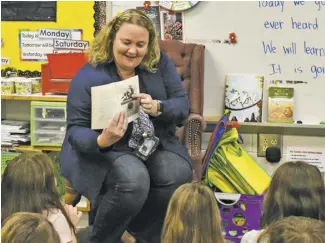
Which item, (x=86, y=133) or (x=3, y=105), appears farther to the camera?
(x=3, y=105)

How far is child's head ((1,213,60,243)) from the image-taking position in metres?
1.42

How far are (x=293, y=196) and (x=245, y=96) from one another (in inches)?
50.2

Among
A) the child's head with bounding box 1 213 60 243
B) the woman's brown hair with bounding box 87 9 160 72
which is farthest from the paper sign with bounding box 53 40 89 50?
the child's head with bounding box 1 213 60 243

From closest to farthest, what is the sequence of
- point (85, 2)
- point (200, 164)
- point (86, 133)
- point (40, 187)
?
point (40, 187) < point (86, 133) < point (200, 164) < point (85, 2)

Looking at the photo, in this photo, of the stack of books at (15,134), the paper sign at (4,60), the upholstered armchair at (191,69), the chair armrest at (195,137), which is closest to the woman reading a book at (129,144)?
the chair armrest at (195,137)

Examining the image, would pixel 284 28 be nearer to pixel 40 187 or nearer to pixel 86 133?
pixel 86 133

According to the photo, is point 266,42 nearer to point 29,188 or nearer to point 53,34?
point 53,34

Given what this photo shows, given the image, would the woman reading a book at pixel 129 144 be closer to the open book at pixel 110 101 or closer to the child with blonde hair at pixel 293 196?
the open book at pixel 110 101

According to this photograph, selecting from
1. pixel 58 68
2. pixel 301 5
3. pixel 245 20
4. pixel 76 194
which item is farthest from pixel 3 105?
pixel 301 5

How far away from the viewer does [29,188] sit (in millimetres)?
1988

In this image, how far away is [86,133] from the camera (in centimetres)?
217

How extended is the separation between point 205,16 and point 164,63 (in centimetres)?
89

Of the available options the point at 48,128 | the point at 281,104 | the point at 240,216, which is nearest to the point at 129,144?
the point at 240,216

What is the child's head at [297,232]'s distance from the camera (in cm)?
141
